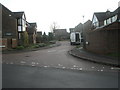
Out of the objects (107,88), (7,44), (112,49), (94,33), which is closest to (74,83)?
(107,88)

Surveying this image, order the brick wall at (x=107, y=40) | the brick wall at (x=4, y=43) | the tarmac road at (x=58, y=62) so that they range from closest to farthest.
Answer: the tarmac road at (x=58, y=62) → the brick wall at (x=107, y=40) → the brick wall at (x=4, y=43)

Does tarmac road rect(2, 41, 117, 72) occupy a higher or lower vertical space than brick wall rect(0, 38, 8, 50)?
lower

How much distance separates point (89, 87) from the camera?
5.54 metres

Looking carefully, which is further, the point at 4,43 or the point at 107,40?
the point at 4,43

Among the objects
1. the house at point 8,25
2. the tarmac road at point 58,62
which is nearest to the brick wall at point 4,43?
the tarmac road at point 58,62

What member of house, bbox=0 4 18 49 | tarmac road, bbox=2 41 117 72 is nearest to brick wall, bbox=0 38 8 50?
tarmac road, bbox=2 41 117 72

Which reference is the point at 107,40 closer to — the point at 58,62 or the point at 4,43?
the point at 58,62

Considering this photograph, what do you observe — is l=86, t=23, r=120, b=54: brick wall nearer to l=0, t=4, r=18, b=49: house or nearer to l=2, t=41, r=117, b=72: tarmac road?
l=2, t=41, r=117, b=72: tarmac road

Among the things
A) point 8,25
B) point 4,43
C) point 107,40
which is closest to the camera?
point 107,40

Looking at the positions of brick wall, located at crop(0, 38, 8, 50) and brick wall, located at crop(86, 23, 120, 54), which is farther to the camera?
brick wall, located at crop(0, 38, 8, 50)

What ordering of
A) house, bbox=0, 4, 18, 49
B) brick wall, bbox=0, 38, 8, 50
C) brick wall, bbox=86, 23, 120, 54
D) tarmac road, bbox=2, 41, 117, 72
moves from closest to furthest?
tarmac road, bbox=2, 41, 117, 72 < brick wall, bbox=86, 23, 120, 54 < brick wall, bbox=0, 38, 8, 50 < house, bbox=0, 4, 18, 49

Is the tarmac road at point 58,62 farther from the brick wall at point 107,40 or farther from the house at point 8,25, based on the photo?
the house at point 8,25

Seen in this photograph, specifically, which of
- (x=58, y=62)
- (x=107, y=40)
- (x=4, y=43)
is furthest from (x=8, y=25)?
(x=107, y=40)

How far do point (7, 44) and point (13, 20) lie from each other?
1139 centimetres
